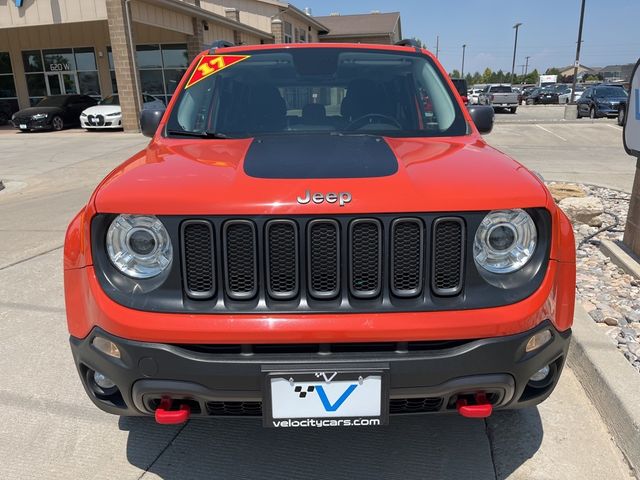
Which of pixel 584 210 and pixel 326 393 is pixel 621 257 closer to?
pixel 584 210

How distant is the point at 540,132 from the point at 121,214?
57.7 ft

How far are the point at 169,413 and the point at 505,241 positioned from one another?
139 centimetres

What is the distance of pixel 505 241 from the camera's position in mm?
1959

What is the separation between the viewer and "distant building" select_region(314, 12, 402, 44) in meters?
41.4

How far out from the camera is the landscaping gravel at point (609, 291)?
133 inches

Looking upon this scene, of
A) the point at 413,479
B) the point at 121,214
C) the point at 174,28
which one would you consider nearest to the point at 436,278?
the point at 413,479

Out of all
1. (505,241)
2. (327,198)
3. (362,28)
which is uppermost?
(362,28)

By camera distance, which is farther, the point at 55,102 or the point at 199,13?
the point at 55,102

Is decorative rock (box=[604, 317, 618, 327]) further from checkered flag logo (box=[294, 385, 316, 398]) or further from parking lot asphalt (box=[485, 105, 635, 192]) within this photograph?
parking lot asphalt (box=[485, 105, 635, 192])

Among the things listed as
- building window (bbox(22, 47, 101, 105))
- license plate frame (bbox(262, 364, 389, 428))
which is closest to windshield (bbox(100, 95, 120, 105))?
building window (bbox(22, 47, 101, 105))

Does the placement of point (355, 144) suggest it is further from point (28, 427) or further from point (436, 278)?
point (28, 427)

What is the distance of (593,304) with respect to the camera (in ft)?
12.8

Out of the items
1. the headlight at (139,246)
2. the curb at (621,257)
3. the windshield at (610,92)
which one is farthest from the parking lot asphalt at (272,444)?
the windshield at (610,92)

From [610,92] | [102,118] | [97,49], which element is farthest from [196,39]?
[610,92]
